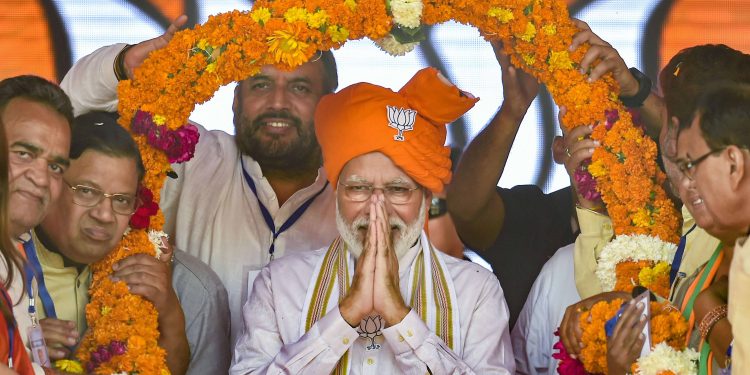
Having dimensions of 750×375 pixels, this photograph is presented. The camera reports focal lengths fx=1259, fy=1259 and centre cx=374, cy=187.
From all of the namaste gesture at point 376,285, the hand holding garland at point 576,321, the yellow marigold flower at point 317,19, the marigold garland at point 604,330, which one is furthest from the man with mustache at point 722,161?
the yellow marigold flower at point 317,19

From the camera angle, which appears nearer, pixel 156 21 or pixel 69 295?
pixel 69 295

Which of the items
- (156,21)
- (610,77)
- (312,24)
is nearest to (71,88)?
(156,21)

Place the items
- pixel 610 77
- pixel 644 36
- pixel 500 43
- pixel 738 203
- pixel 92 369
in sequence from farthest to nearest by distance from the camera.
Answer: pixel 644 36
pixel 500 43
pixel 610 77
pixel 92 369
pixel 738 203

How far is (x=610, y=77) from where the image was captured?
5.59 m

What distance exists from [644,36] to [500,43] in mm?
1264

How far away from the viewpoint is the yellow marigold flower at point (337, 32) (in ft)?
18.0

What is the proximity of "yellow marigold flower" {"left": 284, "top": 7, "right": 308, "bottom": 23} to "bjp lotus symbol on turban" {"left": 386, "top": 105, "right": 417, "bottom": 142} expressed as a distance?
23.3 inches

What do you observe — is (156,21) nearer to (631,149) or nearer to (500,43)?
(500,43)

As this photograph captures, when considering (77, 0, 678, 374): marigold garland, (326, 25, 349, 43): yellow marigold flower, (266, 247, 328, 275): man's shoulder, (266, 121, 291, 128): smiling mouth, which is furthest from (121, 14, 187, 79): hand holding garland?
(266, 247, 328, 275): man's shoulder

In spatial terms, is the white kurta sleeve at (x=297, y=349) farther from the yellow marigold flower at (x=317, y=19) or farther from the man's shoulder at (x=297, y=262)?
the yellow marigold flower at (x=317, y=19)

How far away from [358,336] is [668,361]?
1.36m

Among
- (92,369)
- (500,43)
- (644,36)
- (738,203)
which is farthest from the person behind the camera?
(644,36)

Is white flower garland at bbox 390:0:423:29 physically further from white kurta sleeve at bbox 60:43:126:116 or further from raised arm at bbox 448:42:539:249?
white kurta sleeve at bbox 60:43:126:116

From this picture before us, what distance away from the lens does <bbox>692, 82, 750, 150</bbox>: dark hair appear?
443cm
